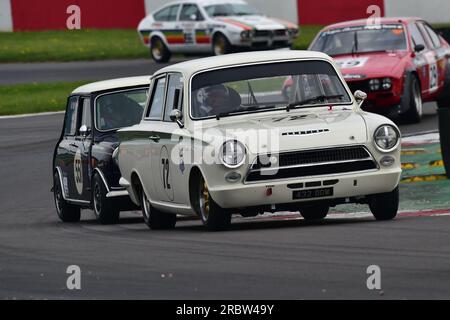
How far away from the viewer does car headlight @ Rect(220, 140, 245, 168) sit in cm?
1145

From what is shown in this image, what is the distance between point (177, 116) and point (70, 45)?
27.2m

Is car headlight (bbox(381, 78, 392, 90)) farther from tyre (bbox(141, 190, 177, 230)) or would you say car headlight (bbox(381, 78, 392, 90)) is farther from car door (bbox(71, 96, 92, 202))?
tyre (bbox(141, 190, 177, 230))

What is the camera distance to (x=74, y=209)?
1599 cm

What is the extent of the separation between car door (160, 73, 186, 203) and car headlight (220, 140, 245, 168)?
666mm

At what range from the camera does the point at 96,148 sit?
15.0 meters

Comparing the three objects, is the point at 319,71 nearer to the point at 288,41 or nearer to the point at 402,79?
the point at 402,79

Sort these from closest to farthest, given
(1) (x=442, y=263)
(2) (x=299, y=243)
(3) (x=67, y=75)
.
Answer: (1) (x=442, y=263)
(2) (x=299, y=243)
(3) (x=67, y=75)

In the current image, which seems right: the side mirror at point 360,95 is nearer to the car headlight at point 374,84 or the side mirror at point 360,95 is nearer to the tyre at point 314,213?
the tyre at point 314,213

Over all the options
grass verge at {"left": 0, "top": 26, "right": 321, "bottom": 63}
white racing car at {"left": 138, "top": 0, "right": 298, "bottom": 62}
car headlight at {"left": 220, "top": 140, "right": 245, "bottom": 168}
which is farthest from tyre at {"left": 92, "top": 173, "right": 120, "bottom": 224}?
grass verge at {"left": 0, "top": 26, "right": 321, "bottom": 63}

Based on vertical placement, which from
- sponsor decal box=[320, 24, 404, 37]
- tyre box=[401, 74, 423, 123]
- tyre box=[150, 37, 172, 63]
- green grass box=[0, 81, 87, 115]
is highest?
sponsor decal box=[320, 24, 404, 37]

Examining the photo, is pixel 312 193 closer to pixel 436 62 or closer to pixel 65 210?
pixel 65 210

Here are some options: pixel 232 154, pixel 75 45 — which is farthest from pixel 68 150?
pixel 75 45
